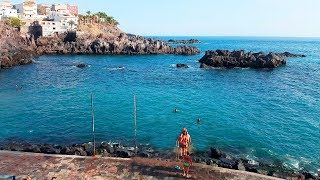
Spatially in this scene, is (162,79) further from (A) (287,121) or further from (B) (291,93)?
(A) (287,121)

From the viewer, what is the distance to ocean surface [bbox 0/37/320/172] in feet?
101

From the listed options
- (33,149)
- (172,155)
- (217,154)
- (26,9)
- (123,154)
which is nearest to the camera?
(123,154)

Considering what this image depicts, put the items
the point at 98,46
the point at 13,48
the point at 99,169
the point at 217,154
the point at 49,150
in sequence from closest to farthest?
1. the point at 99,169
2. the point at 49,150
3. the point at 217,154
4. the point at 13,48
5. the point at 98,46

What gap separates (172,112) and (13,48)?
6843cm

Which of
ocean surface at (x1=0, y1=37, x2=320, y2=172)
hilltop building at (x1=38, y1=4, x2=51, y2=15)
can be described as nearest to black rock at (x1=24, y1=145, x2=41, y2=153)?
ocean surface at (x1=0, y1=37, x2=320, y2=172)

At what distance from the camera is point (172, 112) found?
3984 centimetres

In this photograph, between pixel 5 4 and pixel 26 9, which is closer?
pixel 5 4

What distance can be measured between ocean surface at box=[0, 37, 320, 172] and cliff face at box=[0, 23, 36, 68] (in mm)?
7894

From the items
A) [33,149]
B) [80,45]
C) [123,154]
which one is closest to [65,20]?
[80,45]

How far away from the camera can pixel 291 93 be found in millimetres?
52094

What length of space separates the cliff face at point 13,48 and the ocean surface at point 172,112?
789 cm

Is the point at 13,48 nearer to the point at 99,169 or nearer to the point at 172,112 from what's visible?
the point at 172,112

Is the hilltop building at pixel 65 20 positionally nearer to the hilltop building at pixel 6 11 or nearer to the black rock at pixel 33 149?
the hilltop building at pixel 6 11

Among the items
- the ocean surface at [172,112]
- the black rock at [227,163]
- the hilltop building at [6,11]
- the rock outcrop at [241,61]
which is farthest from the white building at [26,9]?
the black rock at [227,163]
